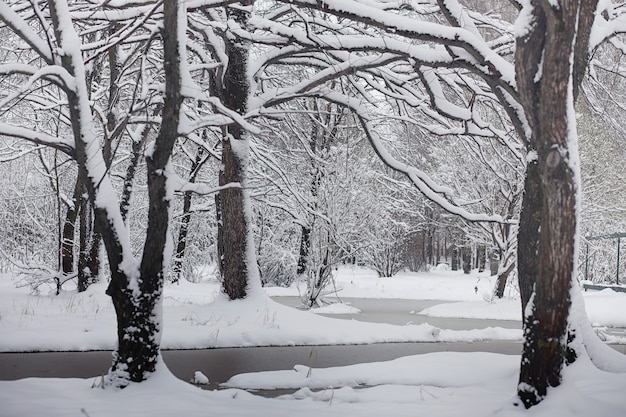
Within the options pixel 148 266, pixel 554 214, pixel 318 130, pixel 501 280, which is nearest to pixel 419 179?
pixel 554 214

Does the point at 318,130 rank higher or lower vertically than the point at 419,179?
higher

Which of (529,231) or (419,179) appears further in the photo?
(419,179)

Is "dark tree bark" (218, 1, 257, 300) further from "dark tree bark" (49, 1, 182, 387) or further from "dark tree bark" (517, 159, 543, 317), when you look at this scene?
"dark tree bark" (517, 159, 543, 317)

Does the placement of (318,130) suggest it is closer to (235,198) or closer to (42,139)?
(235,198)

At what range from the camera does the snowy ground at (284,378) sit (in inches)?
206

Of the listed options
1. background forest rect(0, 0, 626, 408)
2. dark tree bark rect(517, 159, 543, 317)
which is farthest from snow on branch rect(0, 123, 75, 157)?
dark tree bark rect(517, 159, 543, 317)

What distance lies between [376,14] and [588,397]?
416 cm

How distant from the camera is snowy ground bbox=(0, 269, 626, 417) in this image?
5.24 metres

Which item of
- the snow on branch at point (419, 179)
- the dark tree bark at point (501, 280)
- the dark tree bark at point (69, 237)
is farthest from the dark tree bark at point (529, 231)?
the dark tree bark at point (69, 237)

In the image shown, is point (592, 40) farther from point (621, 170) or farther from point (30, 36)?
point (621, 170)

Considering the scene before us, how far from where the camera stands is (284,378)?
7.06 m

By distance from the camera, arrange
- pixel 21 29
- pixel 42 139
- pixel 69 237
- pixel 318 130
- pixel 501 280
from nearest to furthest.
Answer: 1. pixel 21 29
2. pixel 42 139
3. pixel 69 237
4. pixel 501 280
5. pixel 318 130

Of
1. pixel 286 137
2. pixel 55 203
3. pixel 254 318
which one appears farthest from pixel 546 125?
pixel 55 203

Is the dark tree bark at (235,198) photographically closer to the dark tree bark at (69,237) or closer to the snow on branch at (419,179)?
the snow on branch at (419,179)
